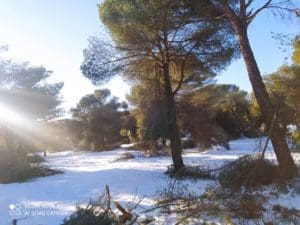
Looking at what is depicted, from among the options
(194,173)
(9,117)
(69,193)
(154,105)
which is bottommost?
(69,193)

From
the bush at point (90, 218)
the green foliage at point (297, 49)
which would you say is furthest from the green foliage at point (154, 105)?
the bush at point (90, 218)

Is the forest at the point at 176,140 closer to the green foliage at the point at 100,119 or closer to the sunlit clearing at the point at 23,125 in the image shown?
the sunlit clearing at the point at 23,125

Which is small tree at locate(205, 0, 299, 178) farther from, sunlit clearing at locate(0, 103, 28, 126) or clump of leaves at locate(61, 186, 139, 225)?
sunlit clearing at locate(0, 103, 28, 126)

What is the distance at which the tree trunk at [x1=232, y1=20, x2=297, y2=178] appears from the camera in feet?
24.7

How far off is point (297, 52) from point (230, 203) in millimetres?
7124

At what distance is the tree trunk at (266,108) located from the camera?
7.52 m

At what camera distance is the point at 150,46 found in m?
11.8

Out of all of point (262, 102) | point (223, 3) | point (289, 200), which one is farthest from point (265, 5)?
point (289, 200)

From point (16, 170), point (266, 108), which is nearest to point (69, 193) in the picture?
point (16, 170)

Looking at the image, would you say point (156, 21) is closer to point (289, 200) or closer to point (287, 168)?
point (287, 168)

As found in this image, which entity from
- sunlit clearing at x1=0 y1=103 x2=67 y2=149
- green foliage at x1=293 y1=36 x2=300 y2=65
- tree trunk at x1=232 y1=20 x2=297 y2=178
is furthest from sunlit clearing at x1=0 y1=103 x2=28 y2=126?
tree trunk at x1=232 y1=20 x2=297 y2=178

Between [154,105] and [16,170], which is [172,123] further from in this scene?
[16,170]

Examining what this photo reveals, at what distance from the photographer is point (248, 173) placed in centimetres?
666

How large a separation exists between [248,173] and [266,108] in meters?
2.16
